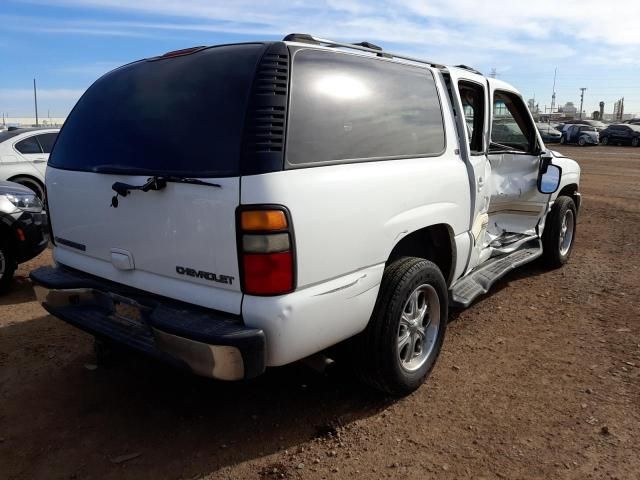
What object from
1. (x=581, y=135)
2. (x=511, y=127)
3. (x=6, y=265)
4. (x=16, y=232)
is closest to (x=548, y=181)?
(x=511, y=127)

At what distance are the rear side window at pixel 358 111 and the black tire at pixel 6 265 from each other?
4.07m

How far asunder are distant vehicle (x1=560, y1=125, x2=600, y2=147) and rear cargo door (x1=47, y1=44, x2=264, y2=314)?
4034 centimetres

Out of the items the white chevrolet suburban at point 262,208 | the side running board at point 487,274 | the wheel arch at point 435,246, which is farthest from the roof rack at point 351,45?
the side running board at point 487,274

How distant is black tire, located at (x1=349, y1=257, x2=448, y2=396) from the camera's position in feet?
9.65

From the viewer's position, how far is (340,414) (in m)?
3.13

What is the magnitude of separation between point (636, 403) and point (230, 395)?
97.8 inches

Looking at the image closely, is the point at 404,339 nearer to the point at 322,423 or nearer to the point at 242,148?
the point at 322,423

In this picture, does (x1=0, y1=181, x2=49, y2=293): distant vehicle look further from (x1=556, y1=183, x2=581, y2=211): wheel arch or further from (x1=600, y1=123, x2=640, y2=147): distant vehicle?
(x1=600, y1=123, x2=640, y2=147): distant vehicle

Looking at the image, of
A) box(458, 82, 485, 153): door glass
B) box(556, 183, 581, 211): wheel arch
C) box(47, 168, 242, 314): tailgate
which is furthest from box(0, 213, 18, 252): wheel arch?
box(556, 183, 581, 211): wheel arch

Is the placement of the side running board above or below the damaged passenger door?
below

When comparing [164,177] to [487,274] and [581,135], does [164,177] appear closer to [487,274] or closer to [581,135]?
[487,274]

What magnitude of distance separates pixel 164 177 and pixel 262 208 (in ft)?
1.85

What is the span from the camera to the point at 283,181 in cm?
235

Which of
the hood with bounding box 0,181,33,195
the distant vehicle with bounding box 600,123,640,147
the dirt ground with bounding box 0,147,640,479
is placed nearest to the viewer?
the dirt ground with bounding box 0,147,640,479
